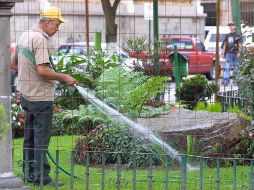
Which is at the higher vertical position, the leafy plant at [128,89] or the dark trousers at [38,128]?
the leafy plant at [128,89]

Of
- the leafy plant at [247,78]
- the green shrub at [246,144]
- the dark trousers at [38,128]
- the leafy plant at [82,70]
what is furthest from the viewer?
the leafy plant at [82,70]

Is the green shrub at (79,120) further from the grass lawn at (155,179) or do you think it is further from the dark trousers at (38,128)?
the dark trousers at (38,128)

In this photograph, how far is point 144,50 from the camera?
1154 centimetres

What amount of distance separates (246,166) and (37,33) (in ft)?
8.66

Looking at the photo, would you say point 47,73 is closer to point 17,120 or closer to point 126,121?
point 126,121

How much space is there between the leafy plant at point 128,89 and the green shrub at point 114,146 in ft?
1.13

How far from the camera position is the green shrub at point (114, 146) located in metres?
10.1

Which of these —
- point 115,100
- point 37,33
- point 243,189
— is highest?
point 37,33

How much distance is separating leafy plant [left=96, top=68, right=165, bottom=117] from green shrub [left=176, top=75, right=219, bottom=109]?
4510 mm

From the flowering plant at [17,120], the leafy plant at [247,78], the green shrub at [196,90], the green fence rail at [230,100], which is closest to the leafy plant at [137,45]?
the leafy plant at [247,78]

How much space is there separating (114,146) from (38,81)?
1477mm

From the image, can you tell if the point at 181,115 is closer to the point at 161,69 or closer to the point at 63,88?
the point at 161,69

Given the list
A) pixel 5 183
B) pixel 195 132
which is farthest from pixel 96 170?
pixel 5 183

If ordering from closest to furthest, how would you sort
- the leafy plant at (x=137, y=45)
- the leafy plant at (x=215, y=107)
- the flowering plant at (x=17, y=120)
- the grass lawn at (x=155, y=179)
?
the grass lawn at (x=155, y=179)
the leafy plant at (x=137, y=45)
the flowering plant at (x=17, y=120)
the leafy plant at (x=215, y=107)
